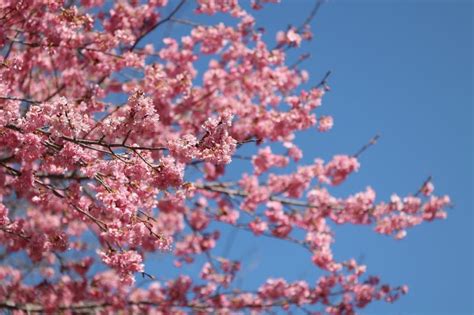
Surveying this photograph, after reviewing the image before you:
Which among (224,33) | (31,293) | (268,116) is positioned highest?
(224,33)

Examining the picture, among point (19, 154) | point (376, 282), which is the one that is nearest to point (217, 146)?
point (19, 154)

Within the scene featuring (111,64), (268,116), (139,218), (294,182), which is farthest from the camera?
(294,182)

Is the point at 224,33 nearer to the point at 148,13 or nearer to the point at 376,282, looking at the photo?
the point at 148,13

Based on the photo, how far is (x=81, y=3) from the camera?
26.5 feet

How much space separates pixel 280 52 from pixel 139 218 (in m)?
5.69

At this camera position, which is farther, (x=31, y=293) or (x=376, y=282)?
(x=376, y=282)

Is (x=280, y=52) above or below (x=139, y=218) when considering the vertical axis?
above

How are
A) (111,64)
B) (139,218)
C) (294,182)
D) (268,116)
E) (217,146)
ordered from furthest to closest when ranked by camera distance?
(294,182)
(268,116)
(111,64)
(139,218)
(217,146)

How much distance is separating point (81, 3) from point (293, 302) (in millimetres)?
5732

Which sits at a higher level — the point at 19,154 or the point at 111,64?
the point at 111,64

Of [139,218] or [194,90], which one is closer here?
[139,218]

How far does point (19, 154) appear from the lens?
14.5 ft

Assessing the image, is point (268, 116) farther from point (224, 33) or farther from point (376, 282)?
point (376, 282)

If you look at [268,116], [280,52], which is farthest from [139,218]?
[280,52]
